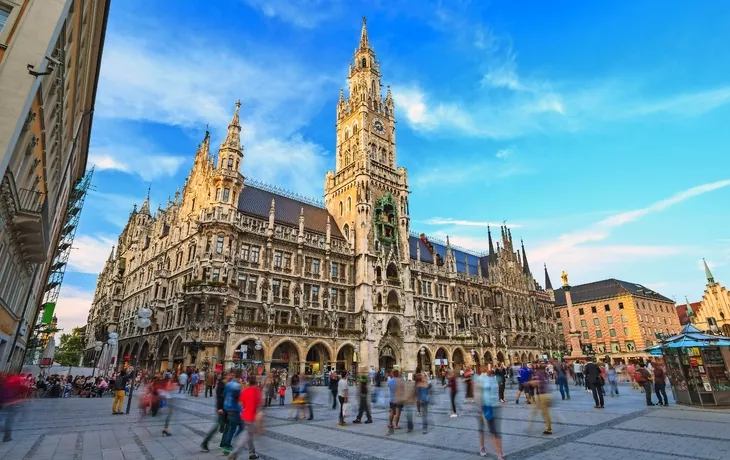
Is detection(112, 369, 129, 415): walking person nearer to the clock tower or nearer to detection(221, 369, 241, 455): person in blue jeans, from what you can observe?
detection(221, 369, 241, 455): person in blue jeans

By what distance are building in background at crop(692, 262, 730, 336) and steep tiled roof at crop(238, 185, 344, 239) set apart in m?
62.8

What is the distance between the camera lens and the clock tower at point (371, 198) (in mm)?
47188

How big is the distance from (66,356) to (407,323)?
82.5 metres

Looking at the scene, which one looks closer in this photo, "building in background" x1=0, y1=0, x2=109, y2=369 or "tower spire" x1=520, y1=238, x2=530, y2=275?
"building in background" x1=0, y1=0, x2=109, y2=369

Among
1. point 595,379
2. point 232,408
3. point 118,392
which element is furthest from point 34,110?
point 595,379

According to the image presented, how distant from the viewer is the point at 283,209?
47.5 m

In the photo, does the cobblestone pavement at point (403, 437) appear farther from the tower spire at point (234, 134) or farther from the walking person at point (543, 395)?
the tower spire at point (234, 134)

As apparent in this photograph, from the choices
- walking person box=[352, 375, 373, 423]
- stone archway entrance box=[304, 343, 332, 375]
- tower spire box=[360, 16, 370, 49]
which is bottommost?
walking person box=[352, 375, 373, 423]

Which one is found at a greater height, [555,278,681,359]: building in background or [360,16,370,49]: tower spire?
[360,16,370,49]: tower spire

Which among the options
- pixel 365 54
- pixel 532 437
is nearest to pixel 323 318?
pixel 532 437

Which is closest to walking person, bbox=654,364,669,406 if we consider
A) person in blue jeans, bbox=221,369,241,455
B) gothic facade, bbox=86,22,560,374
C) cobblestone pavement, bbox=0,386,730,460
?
cobblestone pavement, bbox=0,386,730,460

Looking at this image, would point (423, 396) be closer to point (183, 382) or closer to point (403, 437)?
point (403, 437)

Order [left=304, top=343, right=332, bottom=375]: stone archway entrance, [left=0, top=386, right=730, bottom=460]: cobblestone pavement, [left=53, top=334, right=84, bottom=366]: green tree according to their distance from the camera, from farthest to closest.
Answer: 1. [left=53, top=334, right=84, bottom=366]: green tree
2. [left=304, top=343, right=332, bottom=375]: stone archway entrance
3. [left=0, top=386, right=730, bottom=460]: cobblestone pavement

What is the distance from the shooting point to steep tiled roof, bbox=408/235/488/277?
208ft
